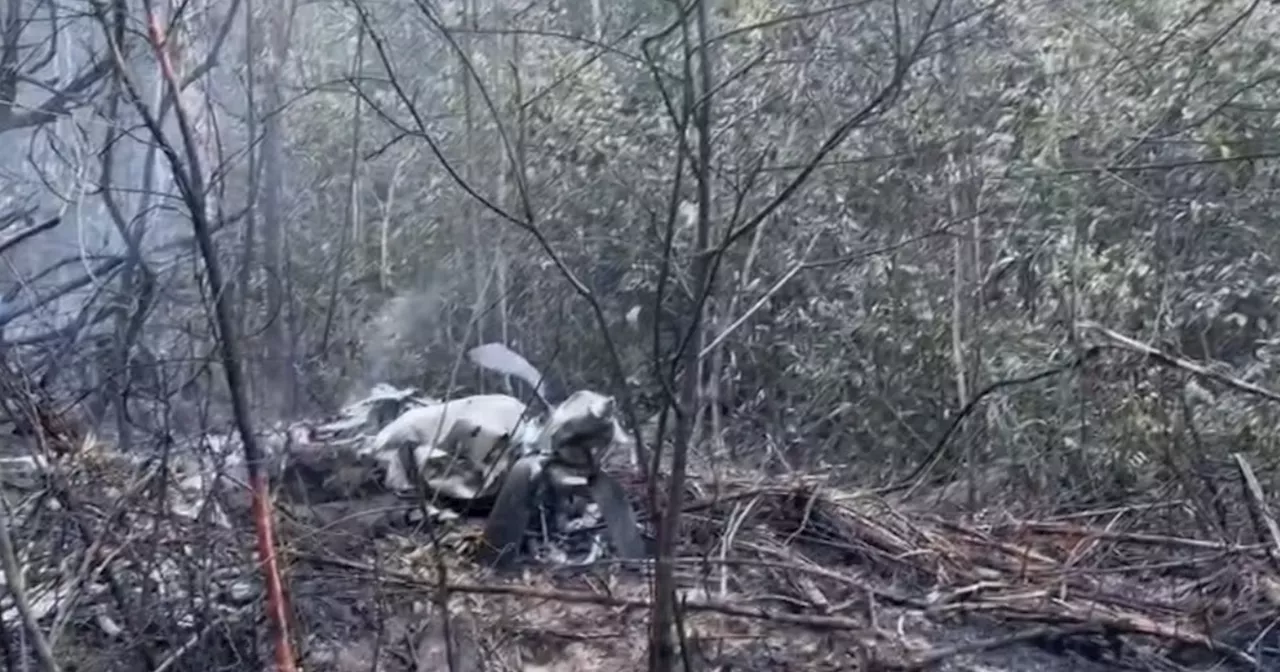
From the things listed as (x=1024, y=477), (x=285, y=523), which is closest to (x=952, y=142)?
(x=1024, y=477)

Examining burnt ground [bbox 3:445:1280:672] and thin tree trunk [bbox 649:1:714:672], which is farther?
burnt ground [bbox 3:445:1280:672]

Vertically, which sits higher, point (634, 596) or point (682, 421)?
point (682, 421)

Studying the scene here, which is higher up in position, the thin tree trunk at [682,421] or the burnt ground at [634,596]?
the thin tree trunk at [682,421]

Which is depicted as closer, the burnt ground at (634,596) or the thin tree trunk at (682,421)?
the thin tree trunk at (682,421)

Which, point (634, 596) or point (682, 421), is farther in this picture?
point (634, 596)

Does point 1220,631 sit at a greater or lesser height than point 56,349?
lesser

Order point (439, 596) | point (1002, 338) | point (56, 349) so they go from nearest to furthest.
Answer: point (439, 596) < point (56, 349) < point (1002, 338)

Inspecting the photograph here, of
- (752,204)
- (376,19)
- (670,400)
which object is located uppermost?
(376,19)

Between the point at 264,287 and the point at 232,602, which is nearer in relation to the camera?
the point at 232,602

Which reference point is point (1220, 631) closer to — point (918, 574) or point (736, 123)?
point (918, 574)

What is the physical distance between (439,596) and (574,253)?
1737 millimetres

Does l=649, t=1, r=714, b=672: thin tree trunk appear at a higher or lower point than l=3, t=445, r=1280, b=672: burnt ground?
higher

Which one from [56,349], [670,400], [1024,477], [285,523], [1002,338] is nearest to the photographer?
[670,400]

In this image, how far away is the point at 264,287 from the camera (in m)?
3.65
